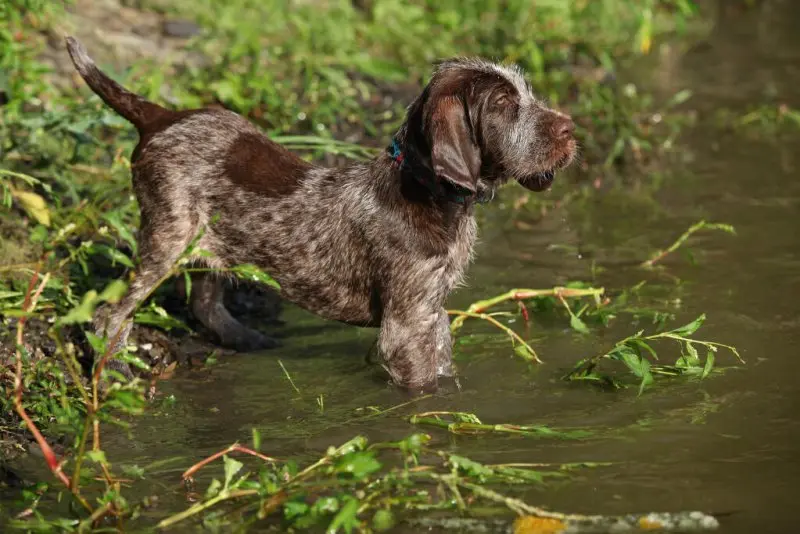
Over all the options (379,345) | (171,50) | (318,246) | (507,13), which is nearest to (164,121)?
(318,246)

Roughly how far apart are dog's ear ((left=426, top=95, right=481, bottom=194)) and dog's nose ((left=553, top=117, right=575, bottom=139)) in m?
0.45

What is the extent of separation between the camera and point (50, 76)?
9.80 m

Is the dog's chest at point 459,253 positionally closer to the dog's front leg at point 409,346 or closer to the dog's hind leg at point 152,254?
the dog's front leg at point 409,346

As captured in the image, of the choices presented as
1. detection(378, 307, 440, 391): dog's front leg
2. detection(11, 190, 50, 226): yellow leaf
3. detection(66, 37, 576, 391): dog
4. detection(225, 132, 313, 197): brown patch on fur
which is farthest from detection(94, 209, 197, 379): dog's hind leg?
detection(378, 307, 440, 391): dog's front leg

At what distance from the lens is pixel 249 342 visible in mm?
7125

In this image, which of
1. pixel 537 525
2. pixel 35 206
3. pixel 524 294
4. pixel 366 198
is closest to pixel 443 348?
pixel 524 294

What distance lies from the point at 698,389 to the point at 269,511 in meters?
2.29

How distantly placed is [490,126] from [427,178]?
39 centimetres

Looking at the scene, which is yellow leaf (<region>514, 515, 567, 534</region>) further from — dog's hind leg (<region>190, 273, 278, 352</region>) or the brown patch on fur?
dog's hind leg (<region>190, 273, 278, 352</region>)

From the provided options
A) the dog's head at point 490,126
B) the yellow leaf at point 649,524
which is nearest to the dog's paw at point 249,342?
the dog's head at point 490,126

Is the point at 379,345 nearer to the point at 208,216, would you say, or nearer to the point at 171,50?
the point at 208,216

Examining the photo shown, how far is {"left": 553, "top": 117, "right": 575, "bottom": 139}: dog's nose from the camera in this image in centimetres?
609

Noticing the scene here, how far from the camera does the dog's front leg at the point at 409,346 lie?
20.4ft

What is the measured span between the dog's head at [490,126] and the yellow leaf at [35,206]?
231cm
